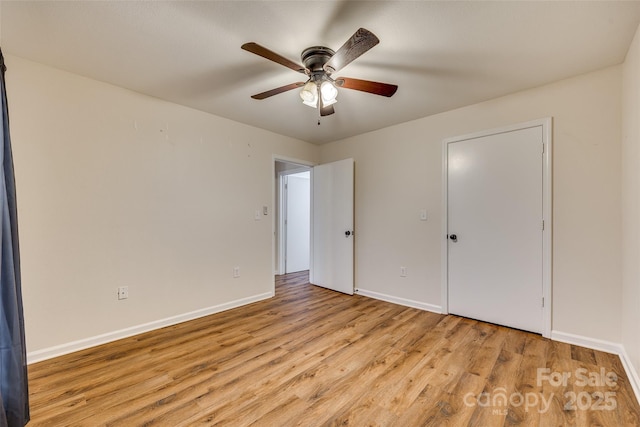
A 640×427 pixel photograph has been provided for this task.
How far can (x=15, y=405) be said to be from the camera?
137 centimetres

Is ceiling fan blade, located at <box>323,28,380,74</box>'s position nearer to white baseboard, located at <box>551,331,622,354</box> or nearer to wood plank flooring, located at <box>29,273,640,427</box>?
wood plank flooring, located at <box>29,273,640,427</box>

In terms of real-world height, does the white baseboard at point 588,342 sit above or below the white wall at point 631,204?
below

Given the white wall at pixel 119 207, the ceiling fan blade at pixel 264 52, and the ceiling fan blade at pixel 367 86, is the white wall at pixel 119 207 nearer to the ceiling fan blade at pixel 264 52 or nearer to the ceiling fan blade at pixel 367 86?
the ceiling fan blade at pixel 264 52

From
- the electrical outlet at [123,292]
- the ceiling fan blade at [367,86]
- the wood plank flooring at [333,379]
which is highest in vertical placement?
the ceiling fan blade at [367,86]

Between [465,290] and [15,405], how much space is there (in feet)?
11.2

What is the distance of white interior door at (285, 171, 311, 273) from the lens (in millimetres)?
5336


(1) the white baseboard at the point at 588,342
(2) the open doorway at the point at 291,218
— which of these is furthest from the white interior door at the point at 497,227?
(2) the open doorway at the point at 291,218

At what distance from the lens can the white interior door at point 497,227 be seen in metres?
→ 2.53

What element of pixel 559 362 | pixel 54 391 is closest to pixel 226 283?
pixel 54 391

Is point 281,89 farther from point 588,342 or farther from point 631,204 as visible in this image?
point 588,342

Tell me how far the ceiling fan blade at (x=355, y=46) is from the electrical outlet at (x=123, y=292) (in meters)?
2.57

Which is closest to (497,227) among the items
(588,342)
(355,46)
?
(588,342)

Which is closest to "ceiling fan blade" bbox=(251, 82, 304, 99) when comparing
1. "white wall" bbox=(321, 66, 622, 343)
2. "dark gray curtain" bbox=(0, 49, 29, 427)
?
"dark gray curtain" bbox=(0, 49, 29, 427)

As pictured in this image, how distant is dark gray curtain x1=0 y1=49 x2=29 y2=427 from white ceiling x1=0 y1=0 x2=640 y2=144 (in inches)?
24.5
